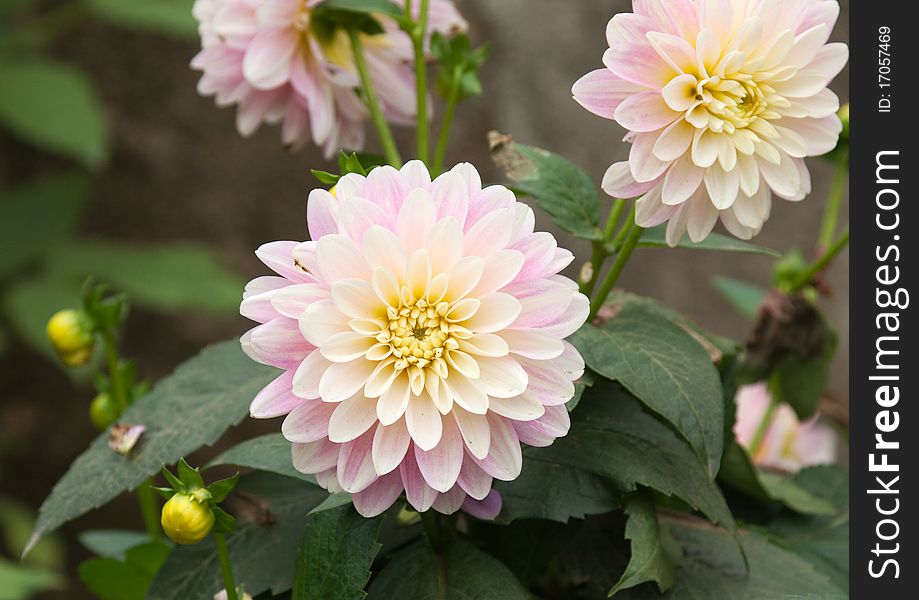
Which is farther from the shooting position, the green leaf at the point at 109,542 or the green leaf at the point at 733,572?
the green leaf at the point at 109,542

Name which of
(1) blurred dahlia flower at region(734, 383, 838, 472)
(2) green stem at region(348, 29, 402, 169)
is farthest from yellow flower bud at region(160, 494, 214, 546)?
(1) blurred dahlia flower at region(734, 383, 838, 472)

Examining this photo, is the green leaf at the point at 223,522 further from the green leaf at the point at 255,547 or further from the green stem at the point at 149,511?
the green stem at the point at 149,511

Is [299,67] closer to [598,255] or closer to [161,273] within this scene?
[598,255]

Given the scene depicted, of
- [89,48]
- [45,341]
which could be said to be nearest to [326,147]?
[45,341]

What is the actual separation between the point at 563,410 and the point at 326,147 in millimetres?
267

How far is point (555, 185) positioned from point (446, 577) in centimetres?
18

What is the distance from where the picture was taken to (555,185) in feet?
1.50

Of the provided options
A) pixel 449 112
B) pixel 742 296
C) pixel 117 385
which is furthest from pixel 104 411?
pixel 742 296

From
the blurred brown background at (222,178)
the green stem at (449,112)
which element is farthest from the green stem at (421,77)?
the blurred brown background at (222,178)

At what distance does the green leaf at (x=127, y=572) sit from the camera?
0.50m

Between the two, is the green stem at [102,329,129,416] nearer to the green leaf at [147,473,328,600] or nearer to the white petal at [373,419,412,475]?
the green leaf at [147,473,328,600]

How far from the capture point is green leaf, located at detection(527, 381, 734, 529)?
16.1 inches

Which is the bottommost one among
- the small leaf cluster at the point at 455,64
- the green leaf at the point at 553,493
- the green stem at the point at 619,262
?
the green leaf at the point at 553,493

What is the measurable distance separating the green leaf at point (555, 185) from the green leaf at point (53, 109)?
3.42ft
